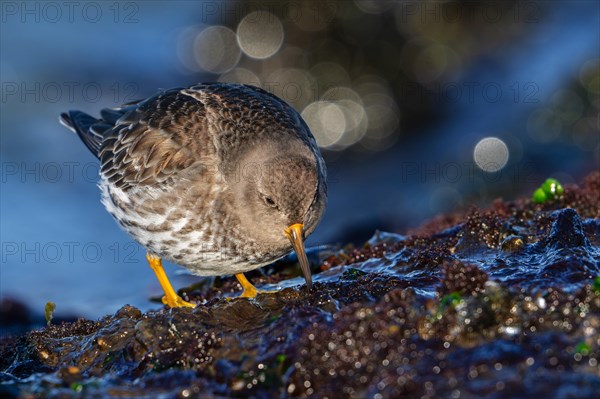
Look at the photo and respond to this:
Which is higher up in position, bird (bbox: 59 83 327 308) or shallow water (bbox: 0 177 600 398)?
bird (bbox: 59 83 327 308)

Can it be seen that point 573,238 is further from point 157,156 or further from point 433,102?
point 433,102

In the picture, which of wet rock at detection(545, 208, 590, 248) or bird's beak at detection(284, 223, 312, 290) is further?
bird's beak at detection(284, 223, 312, 290)

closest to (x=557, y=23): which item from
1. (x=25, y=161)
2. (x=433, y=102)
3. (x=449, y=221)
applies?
(x=433, y=102)

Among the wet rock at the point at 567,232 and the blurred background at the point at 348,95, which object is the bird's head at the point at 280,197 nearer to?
the wet rock at the point at 567,232

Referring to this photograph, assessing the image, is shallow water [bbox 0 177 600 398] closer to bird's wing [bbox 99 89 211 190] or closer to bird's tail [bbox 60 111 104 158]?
bird's wing [bbox 99 89 211 190]

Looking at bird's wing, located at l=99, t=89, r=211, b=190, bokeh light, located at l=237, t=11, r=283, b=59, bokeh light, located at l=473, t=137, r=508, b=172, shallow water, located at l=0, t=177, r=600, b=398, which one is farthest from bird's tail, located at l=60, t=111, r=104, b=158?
bokeh light, located at l=473, t=137, r=508, b=172

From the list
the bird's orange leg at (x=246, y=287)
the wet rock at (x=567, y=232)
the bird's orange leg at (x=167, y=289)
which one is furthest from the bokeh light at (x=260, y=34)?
the wet rock at (x=567, y=232)

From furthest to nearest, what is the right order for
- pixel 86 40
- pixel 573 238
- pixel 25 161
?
pixel 86 40
pixel 25 161
pixel 573 238
